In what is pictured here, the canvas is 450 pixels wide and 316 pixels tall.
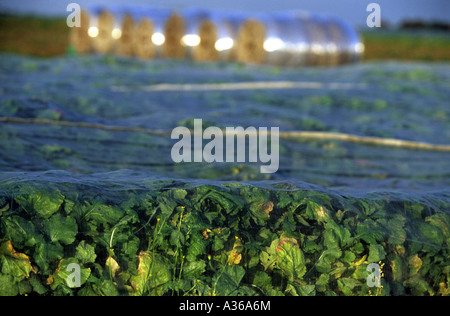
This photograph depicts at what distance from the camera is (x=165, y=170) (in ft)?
12.6

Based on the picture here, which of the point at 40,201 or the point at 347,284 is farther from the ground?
the point at 40,201

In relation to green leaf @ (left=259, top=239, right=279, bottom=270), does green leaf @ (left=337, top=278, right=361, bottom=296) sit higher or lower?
lower

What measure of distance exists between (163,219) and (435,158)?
3092mm

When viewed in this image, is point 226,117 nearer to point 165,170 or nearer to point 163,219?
point 165,170

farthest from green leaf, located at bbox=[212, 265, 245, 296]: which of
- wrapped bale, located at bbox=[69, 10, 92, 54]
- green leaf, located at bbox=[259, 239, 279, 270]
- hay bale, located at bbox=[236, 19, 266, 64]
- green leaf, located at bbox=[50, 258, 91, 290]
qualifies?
wrapped bale, located at bbox=[69, 10, 92, 54]

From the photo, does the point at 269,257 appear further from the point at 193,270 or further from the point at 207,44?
the point at 207,44

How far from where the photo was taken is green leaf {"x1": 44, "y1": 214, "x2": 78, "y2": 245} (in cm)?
257

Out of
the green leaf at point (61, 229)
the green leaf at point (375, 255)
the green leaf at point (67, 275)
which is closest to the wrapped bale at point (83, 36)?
the green leaf at point (61, 229)

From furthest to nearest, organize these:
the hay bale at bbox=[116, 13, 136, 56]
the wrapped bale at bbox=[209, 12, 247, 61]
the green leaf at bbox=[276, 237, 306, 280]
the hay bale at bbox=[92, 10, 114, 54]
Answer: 1. the hay bale at bbox=[92, 10, 114, 54]
2. the hay bale at bbox=[116, 13, 136, 56]
3. the wrapped bale at bbox=[209, 12, 247, 61]
4. the green leaf at bbox=[276, 237, 306, 280]

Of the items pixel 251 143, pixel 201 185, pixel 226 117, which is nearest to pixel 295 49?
pixel 226 117

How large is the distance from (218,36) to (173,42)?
106 centimetres

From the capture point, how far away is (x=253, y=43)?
503 inches

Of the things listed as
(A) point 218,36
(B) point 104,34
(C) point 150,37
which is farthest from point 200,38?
(B) point 104,34

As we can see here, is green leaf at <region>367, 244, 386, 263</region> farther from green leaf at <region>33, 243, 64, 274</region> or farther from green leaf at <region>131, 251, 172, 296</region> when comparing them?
green leaf at <region>33, 243, 64, 274</region>
